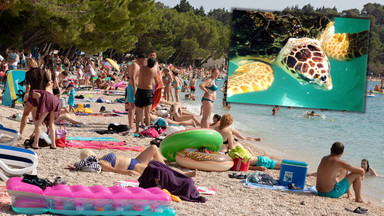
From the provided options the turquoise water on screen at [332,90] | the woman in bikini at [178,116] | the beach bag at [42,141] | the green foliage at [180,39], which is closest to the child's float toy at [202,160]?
the turquoise water on screen at [332,90]

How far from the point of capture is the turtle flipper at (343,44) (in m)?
5.22

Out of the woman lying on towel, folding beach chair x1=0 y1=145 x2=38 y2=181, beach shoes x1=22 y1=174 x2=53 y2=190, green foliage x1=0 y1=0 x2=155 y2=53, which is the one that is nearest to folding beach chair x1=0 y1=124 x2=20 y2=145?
the woman lying on towel

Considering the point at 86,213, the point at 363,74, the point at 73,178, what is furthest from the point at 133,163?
the point at 363,74

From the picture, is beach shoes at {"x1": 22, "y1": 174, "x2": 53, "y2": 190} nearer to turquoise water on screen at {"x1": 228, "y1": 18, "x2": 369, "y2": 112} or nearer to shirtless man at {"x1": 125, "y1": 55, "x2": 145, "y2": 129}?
turquoise water on screen at {"x1": 228, "y1": 18, "x2": 369, "y2": 112}

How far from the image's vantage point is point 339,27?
520cm

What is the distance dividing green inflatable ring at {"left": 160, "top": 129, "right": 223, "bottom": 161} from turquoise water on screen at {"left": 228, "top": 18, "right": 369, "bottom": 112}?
0.98 meters

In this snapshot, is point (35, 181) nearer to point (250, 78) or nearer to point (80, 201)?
point (80, 201)

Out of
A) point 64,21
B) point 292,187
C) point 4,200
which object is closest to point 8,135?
point 4,200

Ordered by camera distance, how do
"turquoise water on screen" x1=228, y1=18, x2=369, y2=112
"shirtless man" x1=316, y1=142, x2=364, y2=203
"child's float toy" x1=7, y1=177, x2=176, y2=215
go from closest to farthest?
1. "child's float toy" x1=7, y1=177, x2=176, y2=215
2. "turquoise water on screen" x1=228, y1=18, x2=369, y2=112
3. "shirtless man" x1=316, y1=142, x2=364, y2=203

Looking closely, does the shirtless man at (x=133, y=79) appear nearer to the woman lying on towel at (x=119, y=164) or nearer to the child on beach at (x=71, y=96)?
the child on beach at (x=71, y=96)

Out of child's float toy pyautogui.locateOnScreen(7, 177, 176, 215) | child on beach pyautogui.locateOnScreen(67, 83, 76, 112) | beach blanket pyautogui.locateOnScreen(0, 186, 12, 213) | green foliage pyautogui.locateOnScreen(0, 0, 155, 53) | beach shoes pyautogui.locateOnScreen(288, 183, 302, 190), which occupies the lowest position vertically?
beach shoes pyautogui.locateOnScreen(288, 183, 302, 190)

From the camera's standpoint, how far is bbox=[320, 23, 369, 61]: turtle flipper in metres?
5.22

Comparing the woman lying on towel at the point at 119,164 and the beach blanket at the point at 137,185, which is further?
the woman lying on towel at the point at 119,164

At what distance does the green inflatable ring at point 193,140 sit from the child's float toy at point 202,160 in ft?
0.31
